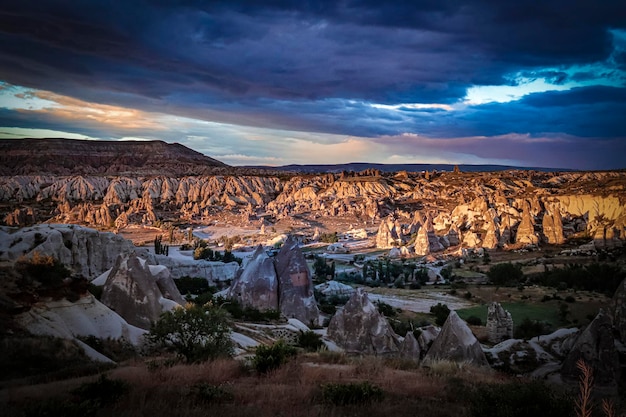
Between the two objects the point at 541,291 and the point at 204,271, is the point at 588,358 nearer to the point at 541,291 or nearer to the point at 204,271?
the point at 541,291

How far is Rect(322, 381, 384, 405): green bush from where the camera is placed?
6.87 meters

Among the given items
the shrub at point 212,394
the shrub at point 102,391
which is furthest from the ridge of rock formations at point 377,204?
the shrub at point 102,391

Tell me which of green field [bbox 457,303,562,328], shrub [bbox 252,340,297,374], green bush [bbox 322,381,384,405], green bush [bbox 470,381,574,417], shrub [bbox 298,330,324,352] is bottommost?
green field [bbox 457,303,562,328]

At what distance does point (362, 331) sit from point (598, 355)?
898 centimetres

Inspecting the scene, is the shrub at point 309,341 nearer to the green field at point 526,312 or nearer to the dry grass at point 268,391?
the dry grass at point 268,391

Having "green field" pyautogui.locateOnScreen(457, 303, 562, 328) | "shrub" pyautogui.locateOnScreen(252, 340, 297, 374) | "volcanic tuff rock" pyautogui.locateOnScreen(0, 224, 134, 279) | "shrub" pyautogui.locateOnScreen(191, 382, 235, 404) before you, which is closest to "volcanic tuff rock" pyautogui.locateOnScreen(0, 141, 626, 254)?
"green field" pyautogui.locateOnScreen(457, 303, 562, 328)

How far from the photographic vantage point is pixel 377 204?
122375 millimetres

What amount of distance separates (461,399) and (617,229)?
68111mm

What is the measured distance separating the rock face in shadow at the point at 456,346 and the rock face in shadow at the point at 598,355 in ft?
8.98

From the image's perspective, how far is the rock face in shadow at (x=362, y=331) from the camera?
19.7 m

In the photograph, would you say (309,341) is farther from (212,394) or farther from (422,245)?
(422,245)

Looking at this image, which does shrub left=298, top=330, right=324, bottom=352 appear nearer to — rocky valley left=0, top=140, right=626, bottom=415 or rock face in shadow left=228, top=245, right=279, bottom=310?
rocky valley left=0, top=140, right=626, bottom=415

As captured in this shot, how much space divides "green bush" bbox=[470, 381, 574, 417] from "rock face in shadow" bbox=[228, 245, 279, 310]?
21593 mm

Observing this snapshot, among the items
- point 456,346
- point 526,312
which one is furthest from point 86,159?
point 456,346
